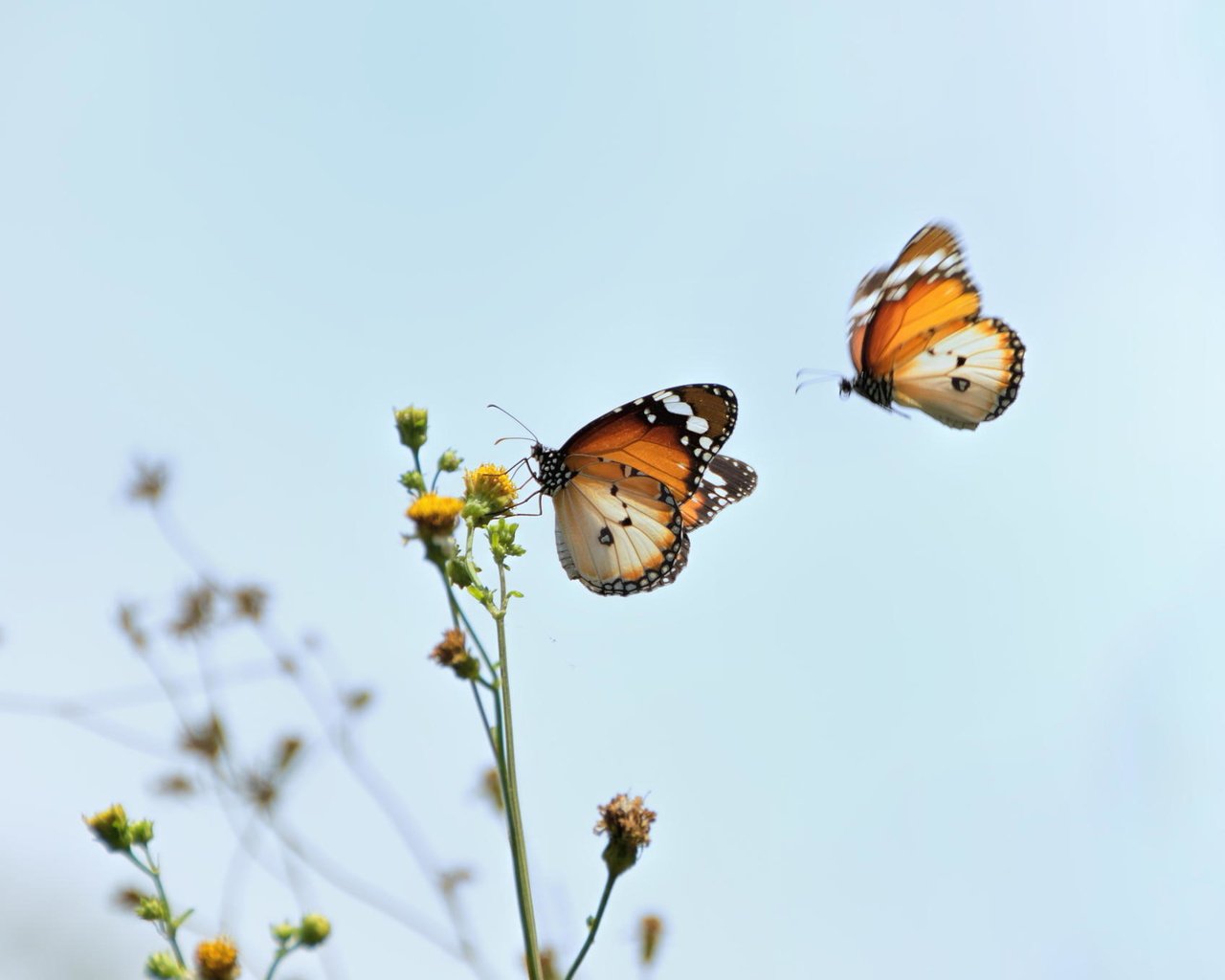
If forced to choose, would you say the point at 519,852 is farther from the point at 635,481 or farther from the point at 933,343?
the point at 933,343

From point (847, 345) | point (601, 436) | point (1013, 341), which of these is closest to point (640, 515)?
point (601, 436)

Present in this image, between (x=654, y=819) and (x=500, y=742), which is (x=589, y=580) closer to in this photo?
(x=654, y=819)

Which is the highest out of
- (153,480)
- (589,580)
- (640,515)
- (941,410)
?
(941,410)

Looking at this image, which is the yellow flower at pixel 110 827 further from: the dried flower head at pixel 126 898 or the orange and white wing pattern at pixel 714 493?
the orange and white wing pattern at pixel 714 493

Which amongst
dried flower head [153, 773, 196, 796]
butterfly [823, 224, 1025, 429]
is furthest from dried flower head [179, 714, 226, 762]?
butterfly [823, 224, 1025, 429]

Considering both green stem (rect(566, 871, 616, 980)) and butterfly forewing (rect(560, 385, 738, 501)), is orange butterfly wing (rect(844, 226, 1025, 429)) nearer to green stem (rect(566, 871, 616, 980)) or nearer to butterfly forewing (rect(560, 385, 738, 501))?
butterfly forewing (rect(560, 385, 738, 501))

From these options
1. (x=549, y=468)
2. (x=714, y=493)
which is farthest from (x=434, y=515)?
(x=714, y=493)
